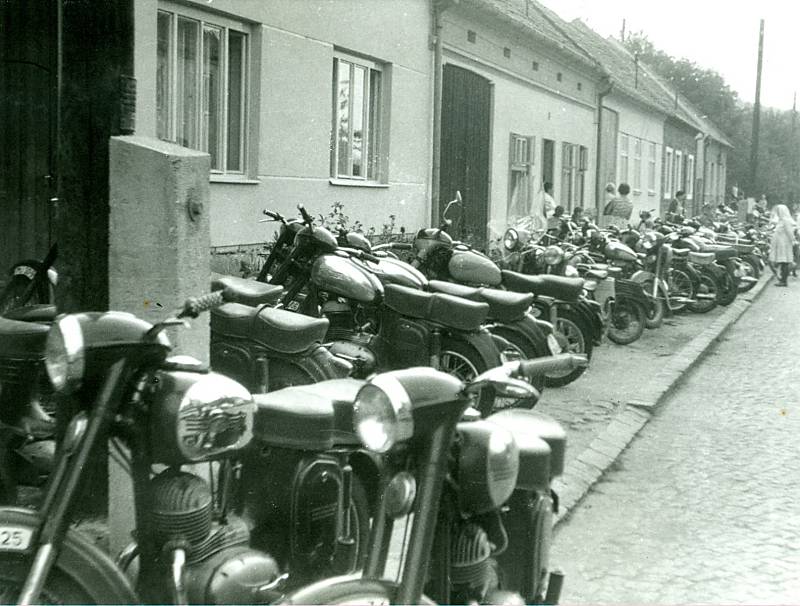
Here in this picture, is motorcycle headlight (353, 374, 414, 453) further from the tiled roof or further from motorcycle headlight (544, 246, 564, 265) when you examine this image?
the tiled roof

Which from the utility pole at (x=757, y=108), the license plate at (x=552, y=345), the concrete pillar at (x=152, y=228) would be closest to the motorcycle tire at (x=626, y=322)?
the license plate at (x=552, y=345)

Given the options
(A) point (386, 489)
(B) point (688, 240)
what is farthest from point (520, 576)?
(B) point (688, 240)

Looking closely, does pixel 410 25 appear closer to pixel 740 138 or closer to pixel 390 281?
pixel 390 281

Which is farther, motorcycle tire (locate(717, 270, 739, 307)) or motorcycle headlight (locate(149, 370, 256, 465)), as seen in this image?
motorcycle tire (locate(717, 270, 739, 307))

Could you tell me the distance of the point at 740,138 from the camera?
192ft

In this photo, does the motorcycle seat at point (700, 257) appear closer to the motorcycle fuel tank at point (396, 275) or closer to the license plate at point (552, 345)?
the license plate at point (552, 345)

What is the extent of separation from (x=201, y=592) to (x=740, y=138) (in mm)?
59541

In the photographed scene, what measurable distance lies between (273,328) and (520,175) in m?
15.0

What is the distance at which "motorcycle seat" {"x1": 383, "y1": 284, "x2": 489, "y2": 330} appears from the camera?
6496mm

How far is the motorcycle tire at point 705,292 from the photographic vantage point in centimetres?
1540

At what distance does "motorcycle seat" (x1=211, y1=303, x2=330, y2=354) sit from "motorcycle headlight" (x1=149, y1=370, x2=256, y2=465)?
206 centimetres

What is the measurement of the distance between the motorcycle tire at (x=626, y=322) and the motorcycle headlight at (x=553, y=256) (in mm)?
1576

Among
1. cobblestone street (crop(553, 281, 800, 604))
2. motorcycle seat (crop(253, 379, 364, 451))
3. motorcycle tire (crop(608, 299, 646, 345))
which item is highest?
motorcycle seat (crop(253, 379, 364, 451))

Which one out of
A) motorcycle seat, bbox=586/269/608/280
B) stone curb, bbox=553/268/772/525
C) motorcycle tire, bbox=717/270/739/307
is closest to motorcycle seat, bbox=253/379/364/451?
stone curb, bbox=553/268/772/525
